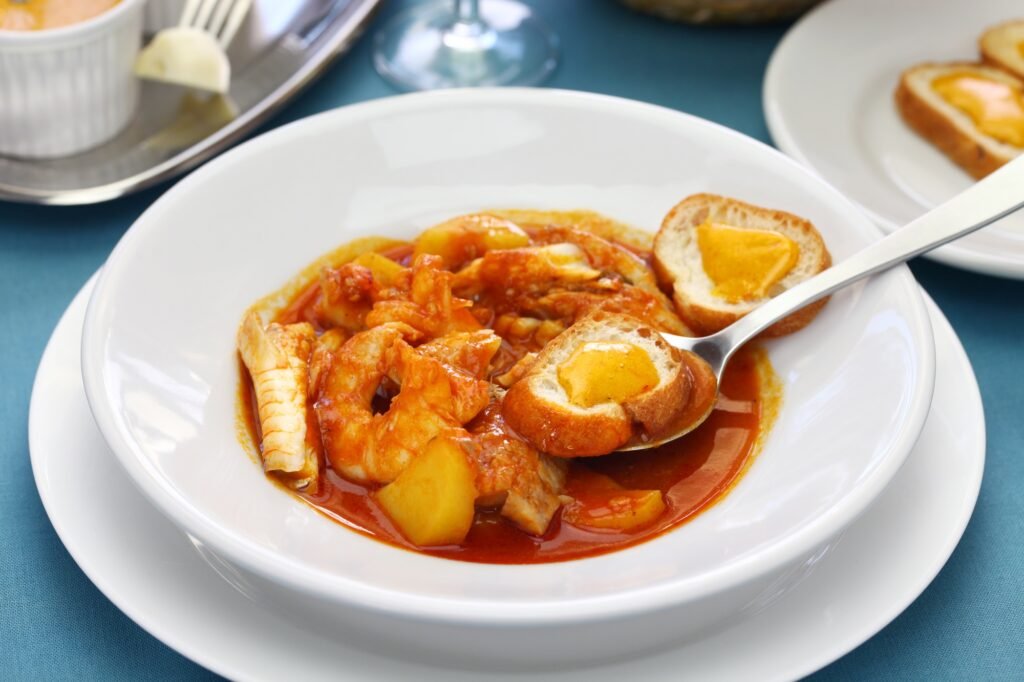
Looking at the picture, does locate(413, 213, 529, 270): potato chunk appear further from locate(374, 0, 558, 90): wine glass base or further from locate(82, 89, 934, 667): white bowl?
locate(374, 0, 558, 90): wine glass base

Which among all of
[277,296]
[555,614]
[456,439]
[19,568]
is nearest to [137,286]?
[277,296]

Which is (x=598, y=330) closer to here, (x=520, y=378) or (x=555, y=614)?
(x=520, y=378)

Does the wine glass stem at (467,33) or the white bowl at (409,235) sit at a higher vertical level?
the white bowl at (409,235)

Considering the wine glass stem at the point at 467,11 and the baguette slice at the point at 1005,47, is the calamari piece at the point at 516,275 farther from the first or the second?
the baguette slice at the point at 1005,47

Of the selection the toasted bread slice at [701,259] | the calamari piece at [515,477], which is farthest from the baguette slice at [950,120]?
the calamari piece at [515,477]

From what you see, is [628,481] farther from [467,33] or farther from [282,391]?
[467,33]
